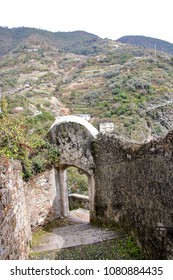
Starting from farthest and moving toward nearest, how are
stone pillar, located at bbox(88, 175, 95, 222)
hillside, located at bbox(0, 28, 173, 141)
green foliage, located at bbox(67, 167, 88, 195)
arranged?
hillside, located at bbox(0, 28, 173, 141), green foliage, located at bbox(67, 167, 88, 195), stone pillar, located at bbox(88, 175, 95, 222)

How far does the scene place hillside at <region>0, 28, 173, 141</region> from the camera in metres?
15.9

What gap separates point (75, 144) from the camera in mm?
9156

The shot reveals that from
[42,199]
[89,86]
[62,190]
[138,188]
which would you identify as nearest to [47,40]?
[89,86]

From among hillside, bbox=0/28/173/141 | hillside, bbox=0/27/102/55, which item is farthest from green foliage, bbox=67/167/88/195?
hillside, bbox=0/27/102/55

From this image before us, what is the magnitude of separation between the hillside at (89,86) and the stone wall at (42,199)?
1856 millimetres

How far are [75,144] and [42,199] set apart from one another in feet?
6.38

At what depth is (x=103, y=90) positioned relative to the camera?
114 feet

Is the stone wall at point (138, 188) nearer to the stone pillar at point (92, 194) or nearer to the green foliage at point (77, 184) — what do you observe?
the stone pillar at point (92, 194)

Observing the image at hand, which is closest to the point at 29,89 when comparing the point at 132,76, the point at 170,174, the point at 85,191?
the point at 132,76

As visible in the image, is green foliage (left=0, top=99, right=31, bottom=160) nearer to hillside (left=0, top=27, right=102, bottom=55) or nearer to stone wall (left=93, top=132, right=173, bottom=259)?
stone wall (left=93, top=132, right=173, bottom=259)

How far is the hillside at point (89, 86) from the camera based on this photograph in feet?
52.1

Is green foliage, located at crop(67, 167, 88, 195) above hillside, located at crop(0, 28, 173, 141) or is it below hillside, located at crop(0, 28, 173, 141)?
below

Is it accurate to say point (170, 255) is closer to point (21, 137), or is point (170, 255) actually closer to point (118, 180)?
point (118, 180)

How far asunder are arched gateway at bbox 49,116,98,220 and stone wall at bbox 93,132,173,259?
0.25 meters
